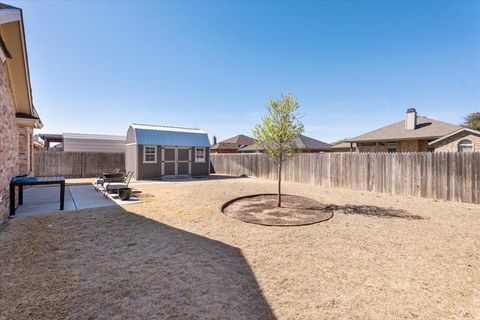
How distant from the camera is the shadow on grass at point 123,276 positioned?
2807mm

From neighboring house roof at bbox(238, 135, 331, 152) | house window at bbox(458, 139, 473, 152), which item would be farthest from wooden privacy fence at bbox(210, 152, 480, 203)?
neighboring house roof at bbox(238, 135, 331, 152)

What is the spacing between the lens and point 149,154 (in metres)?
18.5

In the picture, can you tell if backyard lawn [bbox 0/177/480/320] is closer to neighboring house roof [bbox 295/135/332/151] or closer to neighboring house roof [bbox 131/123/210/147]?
neighboring house roof [bbox 131/123/210/147]

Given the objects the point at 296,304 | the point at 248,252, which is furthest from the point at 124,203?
the point at 296,304

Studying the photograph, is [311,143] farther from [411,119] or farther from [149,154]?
[149,154]

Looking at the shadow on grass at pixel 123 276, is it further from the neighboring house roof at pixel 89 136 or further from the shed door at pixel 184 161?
the neighboring house roof at pixel 89 136

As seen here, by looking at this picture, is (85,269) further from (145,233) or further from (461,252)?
(461,252)

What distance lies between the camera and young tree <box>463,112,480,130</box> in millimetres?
32469

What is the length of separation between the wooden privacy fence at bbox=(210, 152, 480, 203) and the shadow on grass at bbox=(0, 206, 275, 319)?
34.5 feet

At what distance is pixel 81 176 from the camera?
19.9m

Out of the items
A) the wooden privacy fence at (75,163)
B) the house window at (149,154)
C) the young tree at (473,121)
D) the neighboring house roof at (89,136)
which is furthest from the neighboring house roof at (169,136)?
the young tree at (473,121)

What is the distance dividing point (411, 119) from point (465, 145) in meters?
6.56

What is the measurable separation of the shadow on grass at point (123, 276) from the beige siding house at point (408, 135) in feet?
79.5

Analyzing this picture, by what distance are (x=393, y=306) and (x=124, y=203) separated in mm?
8656
